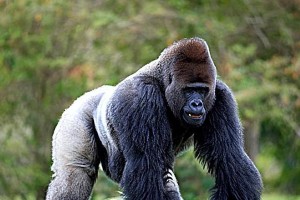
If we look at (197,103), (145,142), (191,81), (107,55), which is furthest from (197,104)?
(107,55)

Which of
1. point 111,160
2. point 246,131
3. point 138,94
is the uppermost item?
point 138,94

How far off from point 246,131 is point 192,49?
8578 millimetres

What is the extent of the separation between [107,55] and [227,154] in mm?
5806

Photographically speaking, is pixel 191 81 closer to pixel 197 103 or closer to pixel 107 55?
pixel 197 103

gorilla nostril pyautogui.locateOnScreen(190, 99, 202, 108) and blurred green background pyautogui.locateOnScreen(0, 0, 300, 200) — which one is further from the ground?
gorilla nostril pyautogui.locateOnScreen(190, 99, 202, 108)

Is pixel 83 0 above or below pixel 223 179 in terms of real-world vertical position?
below

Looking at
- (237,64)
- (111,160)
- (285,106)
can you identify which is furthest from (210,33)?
(111,160)

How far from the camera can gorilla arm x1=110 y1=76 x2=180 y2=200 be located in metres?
4.66

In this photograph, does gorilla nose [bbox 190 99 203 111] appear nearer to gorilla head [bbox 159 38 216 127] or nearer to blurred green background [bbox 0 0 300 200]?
gorilla head [bbox 159 38 216 127]

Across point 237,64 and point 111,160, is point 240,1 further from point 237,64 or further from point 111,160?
point 111,160

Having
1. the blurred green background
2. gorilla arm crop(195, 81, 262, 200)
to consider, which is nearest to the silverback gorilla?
gorilla arm crop(195, 81, 262, 200)

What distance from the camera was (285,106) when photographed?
10727mm

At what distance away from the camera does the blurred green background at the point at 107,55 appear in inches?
405

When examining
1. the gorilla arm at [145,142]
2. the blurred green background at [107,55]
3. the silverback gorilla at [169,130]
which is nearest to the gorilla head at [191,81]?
the silverback gorilla at [169,130]
